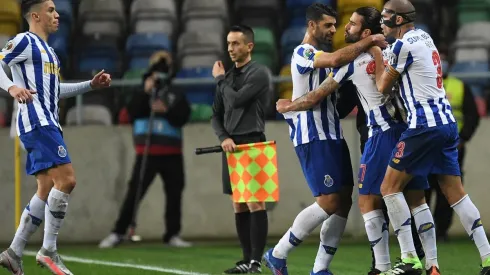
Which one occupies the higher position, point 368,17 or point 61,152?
point 368,17

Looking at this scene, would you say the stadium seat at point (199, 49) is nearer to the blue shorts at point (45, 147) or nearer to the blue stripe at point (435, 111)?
the blue shorts at point (45, 147)

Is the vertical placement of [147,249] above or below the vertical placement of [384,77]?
below

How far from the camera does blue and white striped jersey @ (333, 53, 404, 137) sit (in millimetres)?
8203

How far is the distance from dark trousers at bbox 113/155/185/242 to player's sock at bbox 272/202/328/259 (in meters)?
5.05

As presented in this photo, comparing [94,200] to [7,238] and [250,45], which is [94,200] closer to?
[7,238]

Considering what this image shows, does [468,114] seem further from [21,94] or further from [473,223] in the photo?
[21,94]

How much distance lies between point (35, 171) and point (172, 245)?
4.71 meters

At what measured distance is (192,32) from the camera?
55.9 feet

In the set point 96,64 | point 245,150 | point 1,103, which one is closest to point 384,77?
point 245,150

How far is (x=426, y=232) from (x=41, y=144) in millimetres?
2841

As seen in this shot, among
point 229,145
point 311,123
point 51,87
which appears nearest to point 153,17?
point 229,145

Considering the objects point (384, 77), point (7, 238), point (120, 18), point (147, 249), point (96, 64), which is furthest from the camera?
point (120, 18)

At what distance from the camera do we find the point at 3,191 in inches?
567

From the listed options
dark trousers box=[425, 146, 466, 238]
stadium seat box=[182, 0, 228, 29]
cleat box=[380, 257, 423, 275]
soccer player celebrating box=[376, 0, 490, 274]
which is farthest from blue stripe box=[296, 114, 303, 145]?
stadium seat box=[182, 0, 228, 29]
